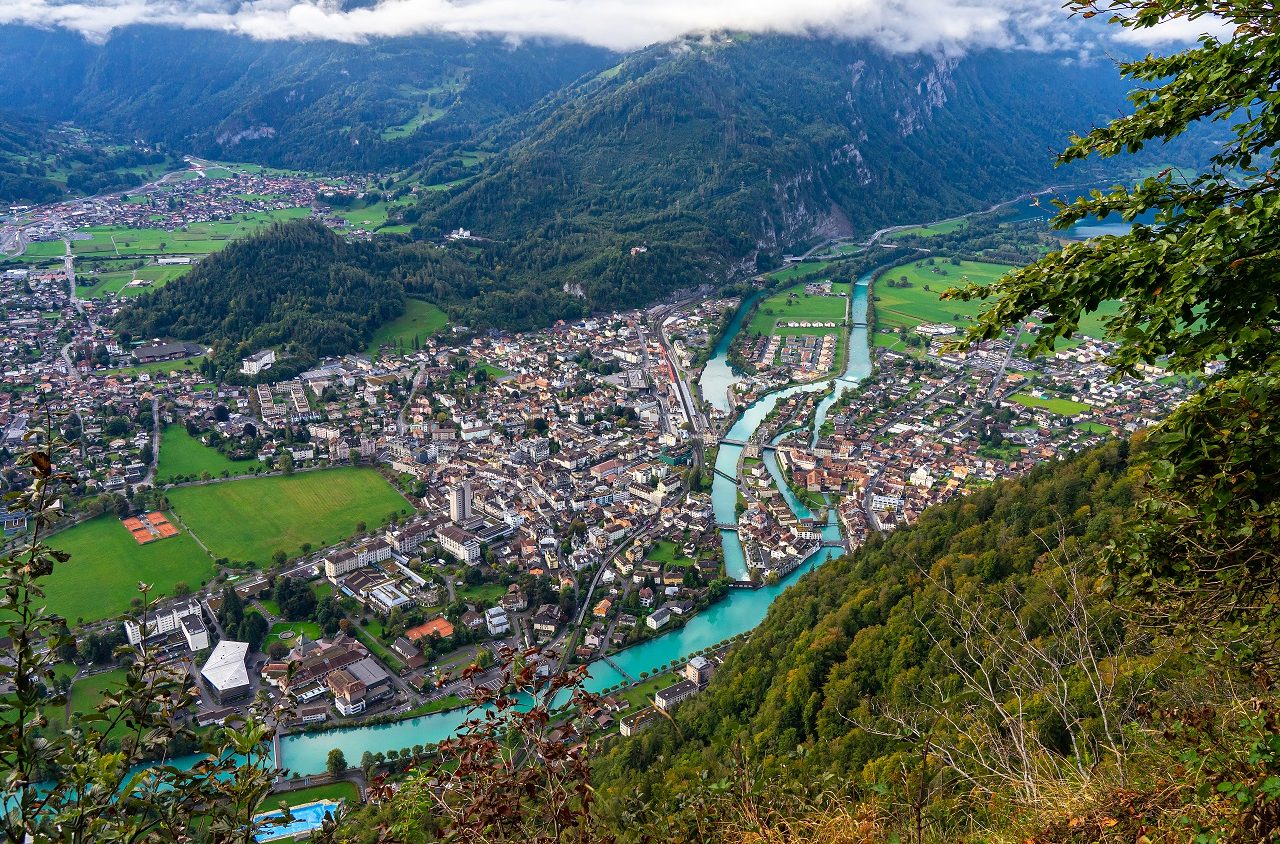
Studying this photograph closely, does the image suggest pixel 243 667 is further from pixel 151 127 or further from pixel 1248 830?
pixel 151 127

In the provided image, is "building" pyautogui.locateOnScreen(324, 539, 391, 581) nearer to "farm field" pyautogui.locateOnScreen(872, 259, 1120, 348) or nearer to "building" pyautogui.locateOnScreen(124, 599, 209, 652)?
"building" pyautogui.locateOnScreen(124, 599, 209, 652)

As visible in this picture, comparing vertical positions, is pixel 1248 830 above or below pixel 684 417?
above

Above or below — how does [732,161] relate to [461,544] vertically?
above

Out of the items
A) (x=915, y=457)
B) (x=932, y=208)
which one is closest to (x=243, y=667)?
(x=915, y=457)

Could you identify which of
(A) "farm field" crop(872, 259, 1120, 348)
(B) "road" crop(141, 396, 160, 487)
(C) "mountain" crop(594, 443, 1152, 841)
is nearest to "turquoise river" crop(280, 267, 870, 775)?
(C) "mountain" crop(594, 443, 1152, 841)

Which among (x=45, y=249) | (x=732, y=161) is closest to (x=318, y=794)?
(x=45, y=249)

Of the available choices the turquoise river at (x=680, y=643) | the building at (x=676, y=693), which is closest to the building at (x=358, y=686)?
the turquoise river at (x=680, y=643)

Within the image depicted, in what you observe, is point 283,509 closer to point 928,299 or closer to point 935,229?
point 928,299

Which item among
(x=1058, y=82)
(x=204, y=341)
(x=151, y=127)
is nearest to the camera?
(x=204, y=341)
